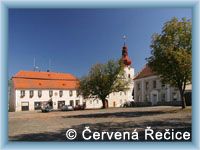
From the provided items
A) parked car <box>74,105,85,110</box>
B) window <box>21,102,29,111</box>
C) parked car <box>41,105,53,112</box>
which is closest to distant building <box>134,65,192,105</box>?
parked car <box>74,105,85,110</box>

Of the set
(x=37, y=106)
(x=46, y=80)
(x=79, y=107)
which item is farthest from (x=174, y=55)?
(x=37, y=106)

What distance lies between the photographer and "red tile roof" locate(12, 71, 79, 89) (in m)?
13.9

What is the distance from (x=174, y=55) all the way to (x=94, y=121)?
596 cm

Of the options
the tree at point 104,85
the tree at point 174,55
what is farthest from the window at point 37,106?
the tree at point 174,55

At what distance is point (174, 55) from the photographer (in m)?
17.7

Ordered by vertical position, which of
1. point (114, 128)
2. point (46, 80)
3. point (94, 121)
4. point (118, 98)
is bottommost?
point (114, 128)

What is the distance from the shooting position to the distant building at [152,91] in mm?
14398

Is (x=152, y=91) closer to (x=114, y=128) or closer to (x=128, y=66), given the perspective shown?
(x=128, y=66)

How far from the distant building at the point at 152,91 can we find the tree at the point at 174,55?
0.37 m

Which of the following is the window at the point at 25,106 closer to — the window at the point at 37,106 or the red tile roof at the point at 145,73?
the window at the point at 37,106

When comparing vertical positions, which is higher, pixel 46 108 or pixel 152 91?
pixel 152 91
